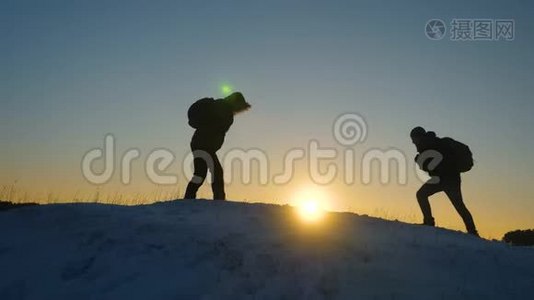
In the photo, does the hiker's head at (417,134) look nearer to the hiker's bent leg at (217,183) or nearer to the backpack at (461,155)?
the backpack at (461,155)

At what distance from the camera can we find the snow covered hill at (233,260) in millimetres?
5820

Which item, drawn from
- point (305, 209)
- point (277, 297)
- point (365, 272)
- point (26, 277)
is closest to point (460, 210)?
point (305, 209)

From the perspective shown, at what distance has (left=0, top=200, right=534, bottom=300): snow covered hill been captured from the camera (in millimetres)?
5820

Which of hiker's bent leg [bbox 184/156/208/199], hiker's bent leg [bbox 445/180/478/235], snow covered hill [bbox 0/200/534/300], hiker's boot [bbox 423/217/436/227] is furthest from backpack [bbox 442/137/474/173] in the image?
hiker's bent leg [bbox 184/156/208/199]

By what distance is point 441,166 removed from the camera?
10.8 metres

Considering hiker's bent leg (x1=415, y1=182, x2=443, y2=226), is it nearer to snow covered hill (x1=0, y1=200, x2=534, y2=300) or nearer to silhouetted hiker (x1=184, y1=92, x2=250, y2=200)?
snow covered hill (x1=0, y1=200, x2=534, y2=300)

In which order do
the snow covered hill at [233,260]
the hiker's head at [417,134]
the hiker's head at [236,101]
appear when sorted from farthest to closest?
the hiker's head at [417,134] < the hiker's head at [236,101] < the snow covered hill at [233,260]

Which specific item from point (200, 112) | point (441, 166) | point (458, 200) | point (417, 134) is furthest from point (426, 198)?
point (200, 112)

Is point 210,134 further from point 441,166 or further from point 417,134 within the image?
point 441,166

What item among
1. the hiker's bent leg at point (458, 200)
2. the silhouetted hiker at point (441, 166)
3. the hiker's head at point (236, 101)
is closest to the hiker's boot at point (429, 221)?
the silhouetted hiker at point (441, 166)

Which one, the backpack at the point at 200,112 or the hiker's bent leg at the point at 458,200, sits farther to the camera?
the hiker's bent leg at the point at 458,200

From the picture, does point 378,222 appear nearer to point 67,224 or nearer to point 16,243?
point 67,224

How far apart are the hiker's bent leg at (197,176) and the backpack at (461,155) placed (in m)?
4.87

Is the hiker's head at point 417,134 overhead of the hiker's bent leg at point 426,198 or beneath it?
overhead
